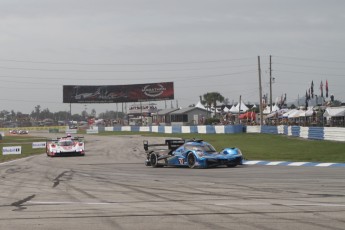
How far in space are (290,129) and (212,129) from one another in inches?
692

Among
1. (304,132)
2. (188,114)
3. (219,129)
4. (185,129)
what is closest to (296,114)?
(219,129)

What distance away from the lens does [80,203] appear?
10336 millimetres

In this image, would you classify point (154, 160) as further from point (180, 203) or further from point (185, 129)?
point (185, 129)

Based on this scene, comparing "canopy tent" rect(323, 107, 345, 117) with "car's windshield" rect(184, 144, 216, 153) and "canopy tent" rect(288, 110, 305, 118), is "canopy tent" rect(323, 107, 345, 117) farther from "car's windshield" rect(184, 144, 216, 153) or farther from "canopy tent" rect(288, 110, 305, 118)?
"car's windshield" rect(184, 144, 216, 153)

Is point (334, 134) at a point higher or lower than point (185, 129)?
lower

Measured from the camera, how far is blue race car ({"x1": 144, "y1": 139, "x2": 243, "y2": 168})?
2025 cm

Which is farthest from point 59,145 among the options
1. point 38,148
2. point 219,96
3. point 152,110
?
point 152,110

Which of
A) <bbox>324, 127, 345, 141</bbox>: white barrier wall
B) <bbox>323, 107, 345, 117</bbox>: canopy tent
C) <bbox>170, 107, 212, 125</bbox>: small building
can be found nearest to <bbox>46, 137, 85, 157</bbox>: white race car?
<bbox>324, 127, 345, 141</bbox>: white barrier wall

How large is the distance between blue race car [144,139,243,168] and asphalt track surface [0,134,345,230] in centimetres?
462

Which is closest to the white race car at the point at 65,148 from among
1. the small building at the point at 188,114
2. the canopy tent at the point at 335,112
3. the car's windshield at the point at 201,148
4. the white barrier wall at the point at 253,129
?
the car's windshield at the point at 201,148

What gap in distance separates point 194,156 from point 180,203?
35.0 ft

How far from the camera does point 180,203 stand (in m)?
9.90

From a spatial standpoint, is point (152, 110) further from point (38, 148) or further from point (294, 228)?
point (294, 228)

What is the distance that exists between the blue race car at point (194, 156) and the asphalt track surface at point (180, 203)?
4.62 m
